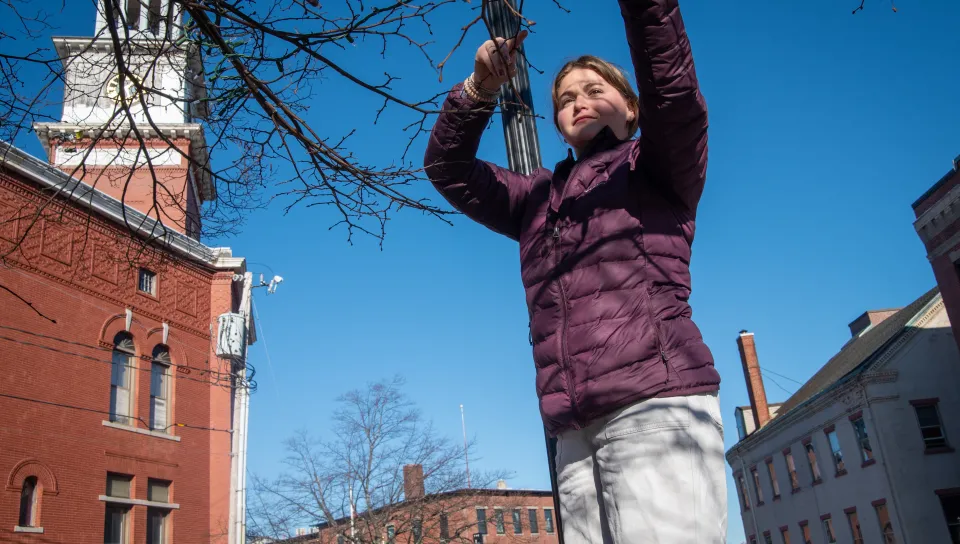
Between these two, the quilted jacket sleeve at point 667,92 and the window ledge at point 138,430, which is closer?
the quilted jacket sleeve at point 667,92

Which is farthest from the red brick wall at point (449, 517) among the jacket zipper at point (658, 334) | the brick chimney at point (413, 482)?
the jacket zipper at point (658, 334)

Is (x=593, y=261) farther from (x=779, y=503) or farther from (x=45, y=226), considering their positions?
(x=779, y=503)

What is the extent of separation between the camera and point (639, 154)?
6.72 ft

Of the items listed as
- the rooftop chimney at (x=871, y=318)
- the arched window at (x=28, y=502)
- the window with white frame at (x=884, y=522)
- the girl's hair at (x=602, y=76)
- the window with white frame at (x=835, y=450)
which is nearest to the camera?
the girl's hair at (x=602, y=76)

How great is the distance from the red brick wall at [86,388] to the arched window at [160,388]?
185 mm

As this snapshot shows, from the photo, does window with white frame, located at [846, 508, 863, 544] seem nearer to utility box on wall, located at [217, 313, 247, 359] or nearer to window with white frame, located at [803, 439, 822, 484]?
window with white frame, located at [803, 439, 822, 484]

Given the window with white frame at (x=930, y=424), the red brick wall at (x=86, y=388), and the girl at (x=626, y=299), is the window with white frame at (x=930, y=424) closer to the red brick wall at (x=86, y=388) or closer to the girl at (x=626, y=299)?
the red brick wall at (x=86, y=388)

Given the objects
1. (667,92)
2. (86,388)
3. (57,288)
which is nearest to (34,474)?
(86,388)

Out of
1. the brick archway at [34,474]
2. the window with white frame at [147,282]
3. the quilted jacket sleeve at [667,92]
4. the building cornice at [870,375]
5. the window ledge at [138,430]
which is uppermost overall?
the window with white frame at [147,282]

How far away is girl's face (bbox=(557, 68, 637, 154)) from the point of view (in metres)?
2.32

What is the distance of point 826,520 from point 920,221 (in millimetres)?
11358

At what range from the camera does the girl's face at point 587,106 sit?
232 cm

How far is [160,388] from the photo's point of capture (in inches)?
744

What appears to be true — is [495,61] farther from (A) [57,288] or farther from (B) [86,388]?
(B) [86,388]
